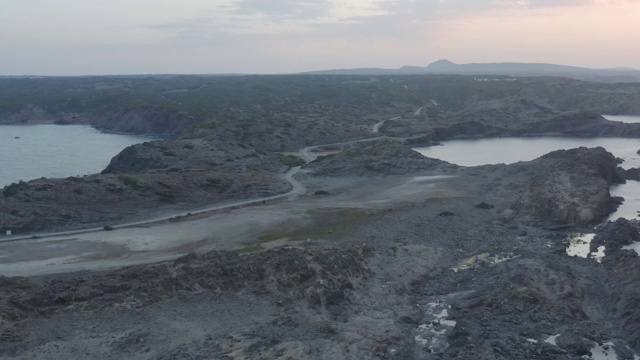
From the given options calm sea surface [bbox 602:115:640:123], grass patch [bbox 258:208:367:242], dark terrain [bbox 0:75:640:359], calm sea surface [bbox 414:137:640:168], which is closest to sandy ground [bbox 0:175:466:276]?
grass patch [bbox 258:208:367:242]

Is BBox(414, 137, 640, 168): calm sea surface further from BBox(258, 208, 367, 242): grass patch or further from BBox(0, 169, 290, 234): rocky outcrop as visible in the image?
BBox(258, 208, 367, 242): grass patch

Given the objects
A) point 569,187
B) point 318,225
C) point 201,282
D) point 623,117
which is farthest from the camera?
point 623,117

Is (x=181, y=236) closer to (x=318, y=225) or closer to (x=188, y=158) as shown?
(x=318, y=225)

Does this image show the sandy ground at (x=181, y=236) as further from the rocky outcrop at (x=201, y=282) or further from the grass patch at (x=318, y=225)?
the rocky outcrop at (x=201, y=282)

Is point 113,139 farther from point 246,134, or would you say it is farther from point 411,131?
point 411,131

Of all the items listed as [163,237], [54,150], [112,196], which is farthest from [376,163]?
[54,150]

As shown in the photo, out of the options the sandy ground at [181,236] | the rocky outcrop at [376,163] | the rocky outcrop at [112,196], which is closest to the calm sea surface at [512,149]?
the rocky outcrop at [376,163]
